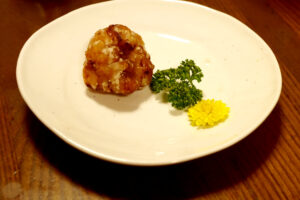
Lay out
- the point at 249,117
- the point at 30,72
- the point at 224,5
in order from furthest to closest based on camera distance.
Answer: the point at 224,5 < the point at 30,72 < the point at 249,117

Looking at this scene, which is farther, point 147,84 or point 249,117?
point 147,84

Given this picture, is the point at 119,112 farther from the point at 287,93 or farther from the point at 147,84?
the point at 287,93

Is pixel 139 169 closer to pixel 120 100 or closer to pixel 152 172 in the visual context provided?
pixel 152 172

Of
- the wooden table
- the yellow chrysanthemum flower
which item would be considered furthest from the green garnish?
the wooden table

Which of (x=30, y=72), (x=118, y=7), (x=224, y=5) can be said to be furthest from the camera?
(x=224, y=5)

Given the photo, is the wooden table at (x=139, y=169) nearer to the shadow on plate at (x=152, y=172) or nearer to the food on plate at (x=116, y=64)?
the shadow on plate at (x=152, y=172)

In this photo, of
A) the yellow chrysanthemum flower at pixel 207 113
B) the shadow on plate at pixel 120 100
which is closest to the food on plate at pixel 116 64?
the shadow on plate at pixel 120 100

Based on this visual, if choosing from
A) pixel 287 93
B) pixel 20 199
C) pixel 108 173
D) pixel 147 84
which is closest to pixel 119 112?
pixel 147 84
